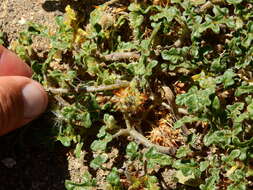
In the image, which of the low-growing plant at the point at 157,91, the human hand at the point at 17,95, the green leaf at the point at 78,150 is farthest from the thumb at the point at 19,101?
the green leaf at the point at 78,150

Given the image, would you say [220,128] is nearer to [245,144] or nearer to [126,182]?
[245,144]

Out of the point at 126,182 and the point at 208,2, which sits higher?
the point at 208,2

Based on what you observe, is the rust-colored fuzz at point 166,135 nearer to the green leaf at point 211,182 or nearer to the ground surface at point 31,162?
the green leaf at point 211,182

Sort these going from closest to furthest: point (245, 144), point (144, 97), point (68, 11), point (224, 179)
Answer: point (245, 144), point (224, 179), point (144, 97), point (68, 11)

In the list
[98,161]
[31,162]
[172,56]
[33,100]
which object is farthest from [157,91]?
[31,162]

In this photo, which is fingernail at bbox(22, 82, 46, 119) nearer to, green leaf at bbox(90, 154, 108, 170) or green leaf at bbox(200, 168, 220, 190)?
green leaf at bbox(90, 154, 108, 170)

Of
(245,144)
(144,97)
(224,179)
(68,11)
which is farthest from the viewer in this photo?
(68,11)

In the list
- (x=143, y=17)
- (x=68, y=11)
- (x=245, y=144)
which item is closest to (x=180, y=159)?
(x=245, y=144)

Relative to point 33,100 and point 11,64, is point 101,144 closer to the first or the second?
point 33,100

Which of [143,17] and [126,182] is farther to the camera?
[143,17]
